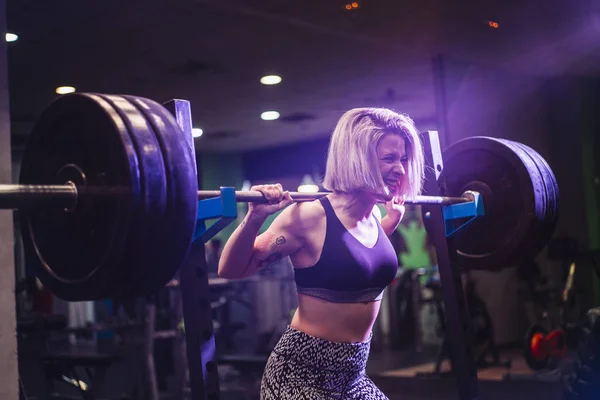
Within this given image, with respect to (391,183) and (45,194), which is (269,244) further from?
(45,194)

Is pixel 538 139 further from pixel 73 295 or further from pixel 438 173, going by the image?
pixel 73 295

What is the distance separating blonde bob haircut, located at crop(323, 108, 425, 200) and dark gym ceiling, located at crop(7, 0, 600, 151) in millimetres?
1399

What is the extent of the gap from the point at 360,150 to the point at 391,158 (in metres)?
0.11

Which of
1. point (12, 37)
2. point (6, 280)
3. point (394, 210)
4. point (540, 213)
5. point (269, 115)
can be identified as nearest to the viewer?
point (394, 210)

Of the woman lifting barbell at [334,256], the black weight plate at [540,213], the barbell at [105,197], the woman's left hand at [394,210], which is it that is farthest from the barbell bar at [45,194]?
the black weight plate at [540,213]

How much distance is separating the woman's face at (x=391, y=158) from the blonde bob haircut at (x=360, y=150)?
0.06 feet

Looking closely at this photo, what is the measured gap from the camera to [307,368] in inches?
77.4

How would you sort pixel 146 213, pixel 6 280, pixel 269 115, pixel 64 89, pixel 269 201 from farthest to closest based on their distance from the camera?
pixel 269 115, pixel 64 89, pixel 6 280, pixel 269 201, pixel 146 213

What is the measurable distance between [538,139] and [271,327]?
3.52 m

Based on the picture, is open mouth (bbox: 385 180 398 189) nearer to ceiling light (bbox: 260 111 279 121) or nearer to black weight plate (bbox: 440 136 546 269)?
black weight plate (bbox: 440 136 546 269)

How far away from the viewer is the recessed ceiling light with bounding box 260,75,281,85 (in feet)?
18.0

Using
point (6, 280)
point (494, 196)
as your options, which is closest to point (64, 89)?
point (6, 280)

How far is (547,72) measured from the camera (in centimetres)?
650

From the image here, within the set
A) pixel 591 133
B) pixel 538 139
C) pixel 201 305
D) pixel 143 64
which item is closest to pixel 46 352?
pixel 143 64
